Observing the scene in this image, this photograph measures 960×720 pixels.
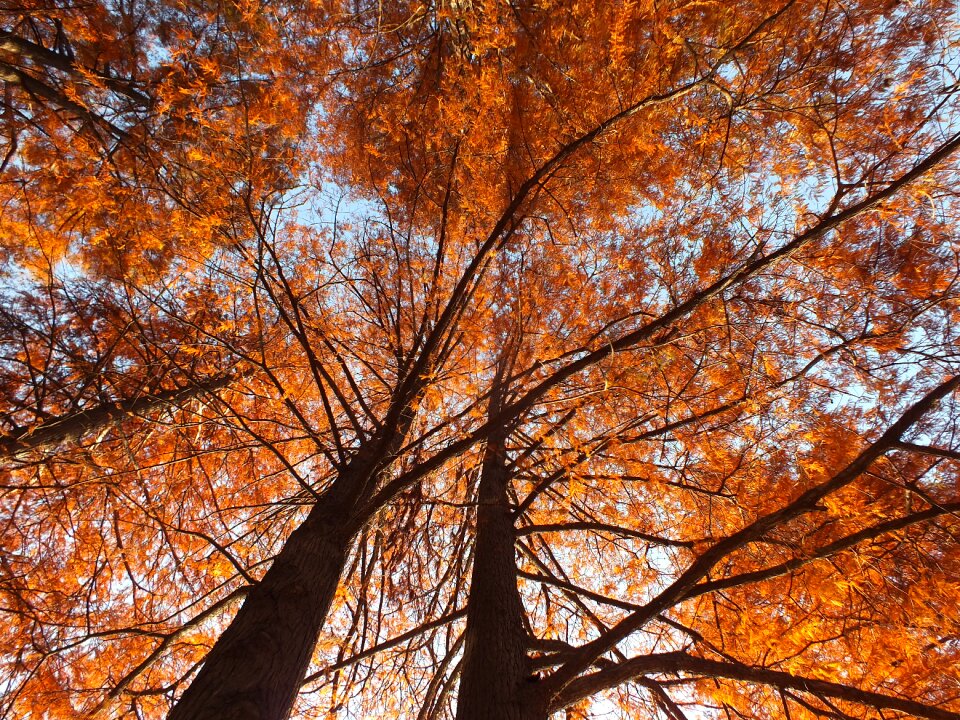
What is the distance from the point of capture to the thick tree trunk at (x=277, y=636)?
1.50 metres

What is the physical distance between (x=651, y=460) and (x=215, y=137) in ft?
15.5

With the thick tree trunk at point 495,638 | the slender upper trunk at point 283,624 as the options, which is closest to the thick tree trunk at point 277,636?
the slender upper trunk at point 283,624

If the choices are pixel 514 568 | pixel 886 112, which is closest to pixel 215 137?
pixel 514 568

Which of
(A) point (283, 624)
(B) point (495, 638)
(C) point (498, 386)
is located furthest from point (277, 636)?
(C) point (498, 386)

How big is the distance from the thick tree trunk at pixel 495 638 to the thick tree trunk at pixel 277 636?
792 millimetres

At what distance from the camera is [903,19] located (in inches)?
110

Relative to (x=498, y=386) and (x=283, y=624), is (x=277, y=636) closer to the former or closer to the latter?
(x=283, y=624)

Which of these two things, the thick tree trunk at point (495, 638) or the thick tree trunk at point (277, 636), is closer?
the thick tree trunk at point (277, 636)

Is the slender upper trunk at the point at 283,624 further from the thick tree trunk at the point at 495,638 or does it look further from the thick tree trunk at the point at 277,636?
the thick tree trunk at the point at 495,638

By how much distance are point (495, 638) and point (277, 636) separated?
43.9 inches

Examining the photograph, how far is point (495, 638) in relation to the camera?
88.8 inches

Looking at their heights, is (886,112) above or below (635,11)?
below

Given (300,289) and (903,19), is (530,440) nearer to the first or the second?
(300,289)

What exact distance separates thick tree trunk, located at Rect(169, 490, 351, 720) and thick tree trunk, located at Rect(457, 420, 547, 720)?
792mm
